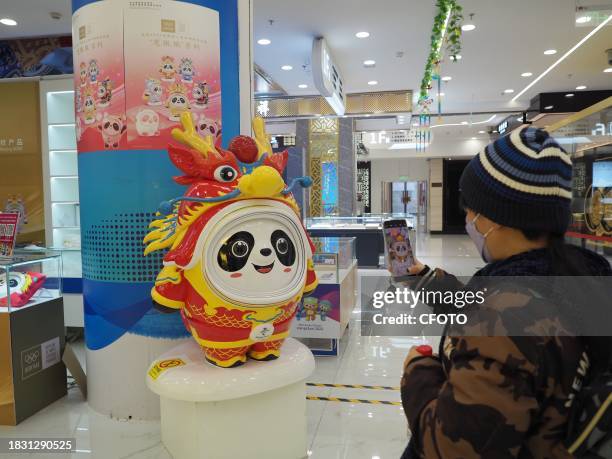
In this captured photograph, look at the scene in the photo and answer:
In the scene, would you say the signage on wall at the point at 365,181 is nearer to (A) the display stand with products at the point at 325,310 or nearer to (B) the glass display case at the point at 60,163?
(B) the glass display case at the point at 60,163

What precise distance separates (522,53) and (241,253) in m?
7.37

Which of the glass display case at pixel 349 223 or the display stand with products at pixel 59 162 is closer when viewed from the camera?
the display stand with products at pixel 59 162

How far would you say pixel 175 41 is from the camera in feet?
9.37

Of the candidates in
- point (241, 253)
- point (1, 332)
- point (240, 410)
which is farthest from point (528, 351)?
point (1, 332)

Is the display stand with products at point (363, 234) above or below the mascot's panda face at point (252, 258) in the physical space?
below

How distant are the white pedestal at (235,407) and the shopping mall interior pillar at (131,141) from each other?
564mm

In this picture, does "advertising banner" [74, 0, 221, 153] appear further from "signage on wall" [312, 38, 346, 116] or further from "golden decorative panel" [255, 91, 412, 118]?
"golden decorative panel" [255, 91, 412, 118]

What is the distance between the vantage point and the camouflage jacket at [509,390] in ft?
2.70

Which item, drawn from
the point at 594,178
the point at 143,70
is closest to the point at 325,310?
the point at 143,70

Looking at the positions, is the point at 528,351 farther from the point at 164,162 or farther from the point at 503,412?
the point at 164,162

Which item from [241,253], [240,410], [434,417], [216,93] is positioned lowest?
[240,410]

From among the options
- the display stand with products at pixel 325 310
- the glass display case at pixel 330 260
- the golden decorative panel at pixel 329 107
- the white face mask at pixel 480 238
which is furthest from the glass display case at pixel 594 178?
the white face mask at pixel 480 238

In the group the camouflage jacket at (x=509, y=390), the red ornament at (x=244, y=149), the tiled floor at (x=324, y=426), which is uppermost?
the red ornament at (x=244, y=149)

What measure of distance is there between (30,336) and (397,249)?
2.63 metres
